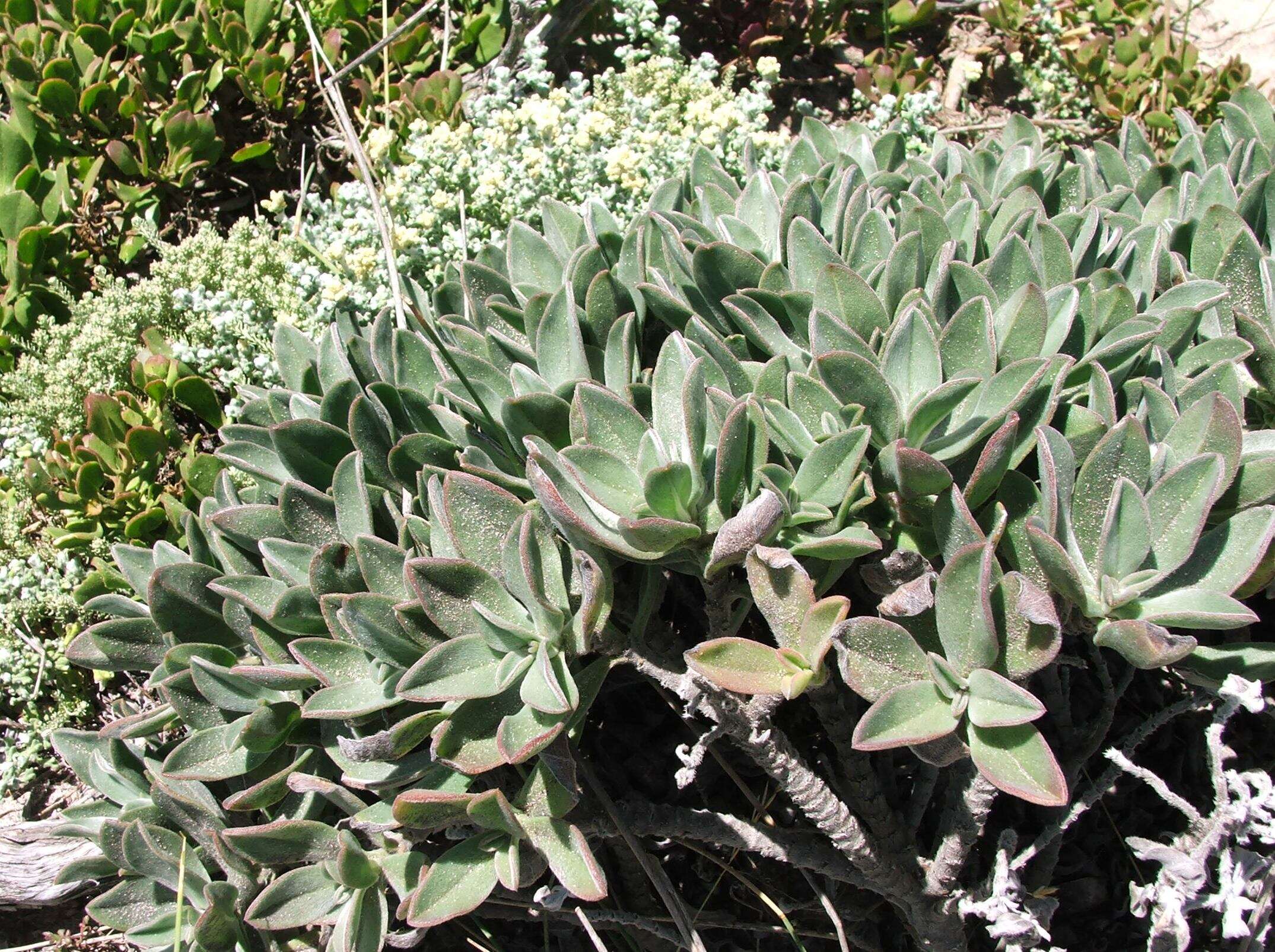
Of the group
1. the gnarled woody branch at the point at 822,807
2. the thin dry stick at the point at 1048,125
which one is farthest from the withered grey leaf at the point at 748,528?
the thin dry stick at the point at 1048,125

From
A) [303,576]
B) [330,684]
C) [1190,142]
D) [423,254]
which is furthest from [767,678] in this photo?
[423,254]

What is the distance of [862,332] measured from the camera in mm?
1836

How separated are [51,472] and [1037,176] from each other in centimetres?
270

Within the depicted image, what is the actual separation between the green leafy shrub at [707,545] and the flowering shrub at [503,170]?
2.53ft

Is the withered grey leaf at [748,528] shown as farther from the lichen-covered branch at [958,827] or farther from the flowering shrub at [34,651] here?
the flowering shrub at [34,651]

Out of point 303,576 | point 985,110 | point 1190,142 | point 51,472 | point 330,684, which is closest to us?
point 330,684

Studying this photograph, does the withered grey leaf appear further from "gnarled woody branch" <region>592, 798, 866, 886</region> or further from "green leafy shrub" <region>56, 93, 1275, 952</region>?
"gnarled woody branch" <region>592, 798, 866, 886</region>

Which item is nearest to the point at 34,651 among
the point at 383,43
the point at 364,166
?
the point at 364,166

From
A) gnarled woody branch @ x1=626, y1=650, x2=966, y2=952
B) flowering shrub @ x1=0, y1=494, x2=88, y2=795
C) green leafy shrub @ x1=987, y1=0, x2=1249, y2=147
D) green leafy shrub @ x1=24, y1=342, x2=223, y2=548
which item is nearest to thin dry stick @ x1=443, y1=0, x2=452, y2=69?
green leafy shrub @ x1=24, y1=342, x2=223, y2=548

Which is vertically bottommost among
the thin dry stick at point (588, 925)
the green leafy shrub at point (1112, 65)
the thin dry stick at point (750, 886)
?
the thin dry stick at point (750, 886)

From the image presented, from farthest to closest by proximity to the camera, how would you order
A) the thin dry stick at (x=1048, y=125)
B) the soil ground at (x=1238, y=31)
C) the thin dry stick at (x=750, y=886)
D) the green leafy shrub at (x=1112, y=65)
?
1. the soil ground at (x=1238, y=31)
2. the thin dry stick at (x=1048, y=125)
3. the green leafy shrub at (x=1112, y=65)
4. the thin dry stick at (x=750, y=886)

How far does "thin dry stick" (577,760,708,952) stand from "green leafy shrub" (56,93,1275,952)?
3 centimetres

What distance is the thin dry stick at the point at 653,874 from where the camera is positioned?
1951mm

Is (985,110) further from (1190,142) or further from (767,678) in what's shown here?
(767,678)
